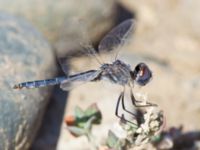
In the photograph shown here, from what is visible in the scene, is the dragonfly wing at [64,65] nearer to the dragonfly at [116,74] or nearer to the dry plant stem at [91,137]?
the dragonfly at [116,74]

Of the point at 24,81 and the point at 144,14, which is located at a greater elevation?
the point at 144,14

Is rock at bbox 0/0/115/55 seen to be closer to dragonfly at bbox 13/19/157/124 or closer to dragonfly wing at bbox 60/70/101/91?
dragonfly at bbox 13/19/157/124

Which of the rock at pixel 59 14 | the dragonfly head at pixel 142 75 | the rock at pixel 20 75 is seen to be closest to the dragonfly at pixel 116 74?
the dragonfly head at pixel 142 75

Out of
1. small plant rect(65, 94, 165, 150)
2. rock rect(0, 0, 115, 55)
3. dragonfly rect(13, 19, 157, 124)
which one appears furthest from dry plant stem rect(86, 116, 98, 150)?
rock rect(0, 0, 115, 55)

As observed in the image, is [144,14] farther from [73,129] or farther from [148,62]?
[73,129]

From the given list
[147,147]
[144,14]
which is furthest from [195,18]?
[147,147]

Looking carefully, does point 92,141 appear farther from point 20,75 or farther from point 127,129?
point 20,75
